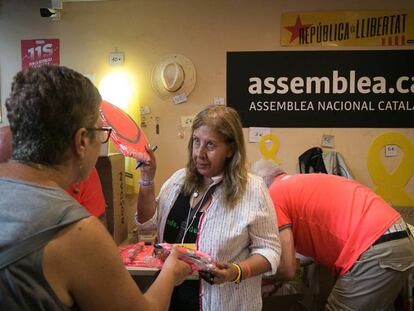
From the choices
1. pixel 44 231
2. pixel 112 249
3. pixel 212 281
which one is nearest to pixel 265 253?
pixel 212 281

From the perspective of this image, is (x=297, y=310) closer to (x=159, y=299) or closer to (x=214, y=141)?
(x=214, y=141)

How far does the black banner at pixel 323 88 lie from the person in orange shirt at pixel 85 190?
1.98 m

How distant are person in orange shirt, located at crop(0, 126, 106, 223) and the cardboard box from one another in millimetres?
789

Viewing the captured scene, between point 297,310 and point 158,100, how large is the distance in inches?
83.7

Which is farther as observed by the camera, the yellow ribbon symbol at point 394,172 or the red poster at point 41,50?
the red poster at point 41,50

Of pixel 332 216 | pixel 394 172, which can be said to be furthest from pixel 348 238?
pixel 394 172

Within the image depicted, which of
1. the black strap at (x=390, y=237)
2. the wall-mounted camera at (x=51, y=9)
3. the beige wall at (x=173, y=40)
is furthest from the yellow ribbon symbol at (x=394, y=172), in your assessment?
the wall-mounted camera at (x=51, y=9)

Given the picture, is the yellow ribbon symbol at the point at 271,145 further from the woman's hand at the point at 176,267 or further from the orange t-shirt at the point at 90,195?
the woman's hand at the point at 176,267

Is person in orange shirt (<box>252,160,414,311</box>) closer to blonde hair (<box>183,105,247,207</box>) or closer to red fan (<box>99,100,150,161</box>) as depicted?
blonde hair (<box>183,105,247,207</box>)

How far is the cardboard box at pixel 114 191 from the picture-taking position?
2424mm

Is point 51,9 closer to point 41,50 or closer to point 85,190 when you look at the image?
point 41,50

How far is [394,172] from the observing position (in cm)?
326

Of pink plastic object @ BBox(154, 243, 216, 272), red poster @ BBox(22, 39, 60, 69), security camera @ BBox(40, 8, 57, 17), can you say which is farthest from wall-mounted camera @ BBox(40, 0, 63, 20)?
pink plastic object @ BBox(154, 243, 216, 272)

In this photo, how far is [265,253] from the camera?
135 cm
